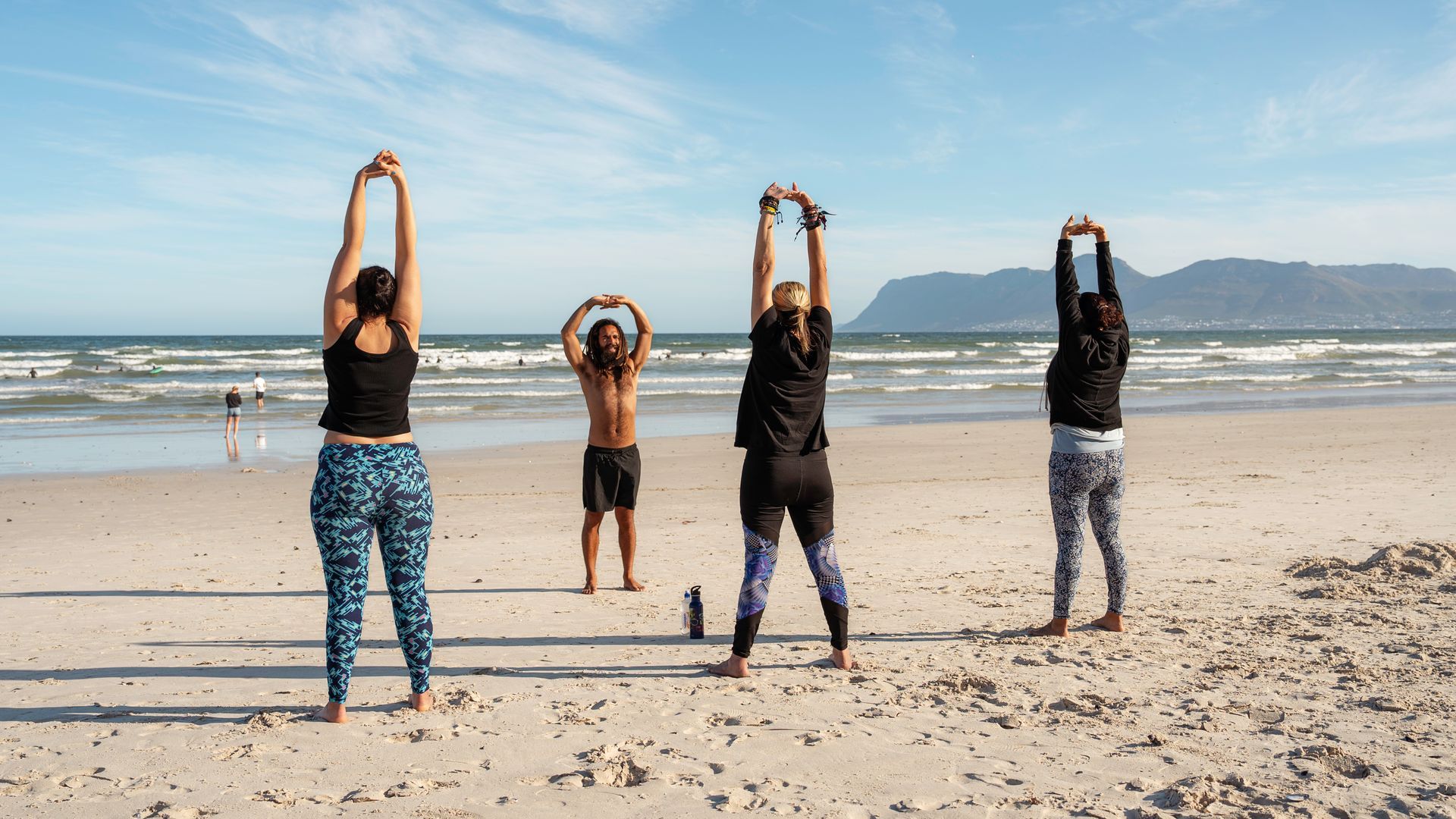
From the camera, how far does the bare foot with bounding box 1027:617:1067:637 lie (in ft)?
17.0

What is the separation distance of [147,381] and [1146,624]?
3611cm

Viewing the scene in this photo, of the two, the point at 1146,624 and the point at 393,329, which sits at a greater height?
the point at 393,329

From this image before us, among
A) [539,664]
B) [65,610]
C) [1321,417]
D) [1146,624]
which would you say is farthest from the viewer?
[1321,417]

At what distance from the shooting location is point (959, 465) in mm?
13336

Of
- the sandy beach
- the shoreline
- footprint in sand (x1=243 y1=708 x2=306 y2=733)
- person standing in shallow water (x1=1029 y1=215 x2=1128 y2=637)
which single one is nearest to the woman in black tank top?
footprint in sand (x1=243 y1=708 x2=306 y2=733)

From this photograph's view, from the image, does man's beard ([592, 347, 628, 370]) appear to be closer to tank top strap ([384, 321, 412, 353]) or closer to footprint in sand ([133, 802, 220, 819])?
tank top strap ([384, 321, 412, 353])

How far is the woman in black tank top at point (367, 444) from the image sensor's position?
12.3 ft

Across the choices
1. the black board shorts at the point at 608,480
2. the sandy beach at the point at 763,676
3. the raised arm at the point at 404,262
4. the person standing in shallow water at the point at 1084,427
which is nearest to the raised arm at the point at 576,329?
the black board shorts at the point at 608,480

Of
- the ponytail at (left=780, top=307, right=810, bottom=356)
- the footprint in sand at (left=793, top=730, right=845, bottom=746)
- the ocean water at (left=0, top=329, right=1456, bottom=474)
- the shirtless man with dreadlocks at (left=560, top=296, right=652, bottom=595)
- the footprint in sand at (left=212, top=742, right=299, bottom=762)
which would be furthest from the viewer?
the ocean water at (left=0, top=329, right=1456, bottom=474)

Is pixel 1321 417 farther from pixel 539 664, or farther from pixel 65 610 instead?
pixel 65 610

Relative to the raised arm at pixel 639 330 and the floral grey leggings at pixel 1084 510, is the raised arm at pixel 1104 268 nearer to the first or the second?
the floral grey leggings at pixel 1084 510

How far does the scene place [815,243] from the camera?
4.70m

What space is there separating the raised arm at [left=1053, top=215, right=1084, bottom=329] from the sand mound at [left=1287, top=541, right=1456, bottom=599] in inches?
96.1

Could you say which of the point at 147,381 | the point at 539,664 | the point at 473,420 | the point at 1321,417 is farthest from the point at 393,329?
the point at 147,381
